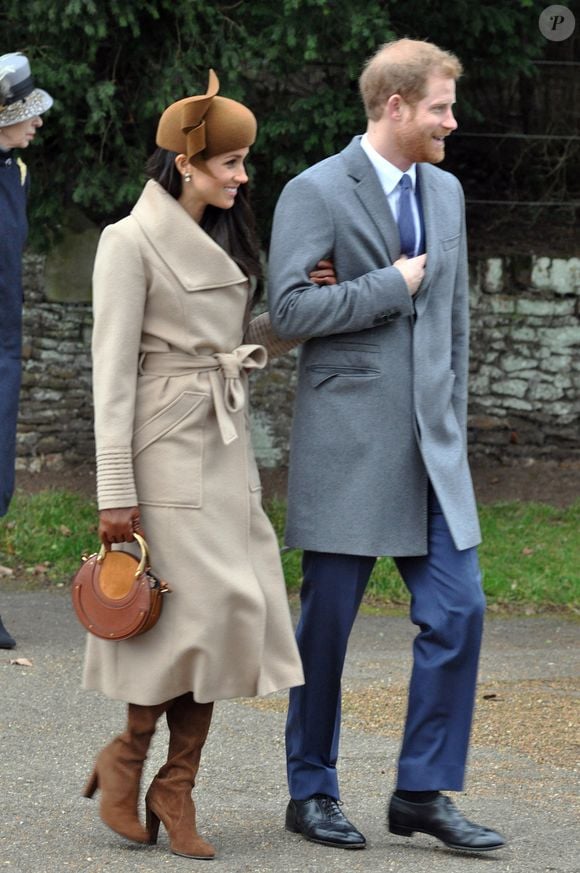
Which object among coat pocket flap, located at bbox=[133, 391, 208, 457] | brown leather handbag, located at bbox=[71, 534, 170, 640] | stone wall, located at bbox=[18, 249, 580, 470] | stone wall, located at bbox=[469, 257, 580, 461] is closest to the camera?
brown leather handbag, located at bbox=[71, 534, 170, 640]

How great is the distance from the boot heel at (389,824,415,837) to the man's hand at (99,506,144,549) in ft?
3.49

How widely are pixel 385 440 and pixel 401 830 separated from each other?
1.03 meters

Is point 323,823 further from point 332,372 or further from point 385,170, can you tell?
point 385,170

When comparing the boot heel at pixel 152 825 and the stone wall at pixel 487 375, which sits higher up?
the stone wall at pixel 487 375

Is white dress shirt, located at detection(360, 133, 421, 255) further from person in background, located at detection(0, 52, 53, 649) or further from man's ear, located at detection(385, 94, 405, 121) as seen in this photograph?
person in background, located at detection(0, 52, 53, 649)

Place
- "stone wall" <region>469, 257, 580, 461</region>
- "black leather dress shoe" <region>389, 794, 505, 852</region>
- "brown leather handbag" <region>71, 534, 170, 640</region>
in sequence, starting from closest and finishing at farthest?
"brown leather handbag" <region>71, 534, 170, 640</region> < "black leather dress shoe" <region>389, 794, 505, 852</region> < "stone wall" <region>469, 257, 580, 461</region>

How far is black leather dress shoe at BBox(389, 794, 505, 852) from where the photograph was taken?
13.3ft

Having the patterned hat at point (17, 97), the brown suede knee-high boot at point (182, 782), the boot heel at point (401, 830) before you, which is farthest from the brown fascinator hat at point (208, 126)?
the patterned hat at point (17, 97)

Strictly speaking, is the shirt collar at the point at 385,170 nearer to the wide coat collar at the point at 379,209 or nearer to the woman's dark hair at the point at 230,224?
the wide coat collar at the point at 379,209

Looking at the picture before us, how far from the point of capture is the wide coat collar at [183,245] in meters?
3.96

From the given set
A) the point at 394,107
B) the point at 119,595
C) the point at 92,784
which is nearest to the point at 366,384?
the point at 394,107

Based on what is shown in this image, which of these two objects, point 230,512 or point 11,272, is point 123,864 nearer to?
point 230,512

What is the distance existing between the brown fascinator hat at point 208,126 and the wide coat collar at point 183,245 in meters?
0.14

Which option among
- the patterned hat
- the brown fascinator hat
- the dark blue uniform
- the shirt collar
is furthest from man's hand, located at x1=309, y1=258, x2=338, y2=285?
the dark blue uniform
